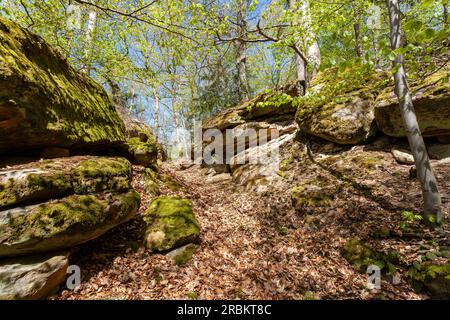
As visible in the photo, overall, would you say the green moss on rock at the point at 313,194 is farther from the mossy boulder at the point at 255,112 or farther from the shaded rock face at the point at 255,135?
the mossy boulder at the point at 255,112

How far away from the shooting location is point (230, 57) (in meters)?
18.7

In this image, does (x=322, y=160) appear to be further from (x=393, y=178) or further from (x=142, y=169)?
(x=142, y=169)

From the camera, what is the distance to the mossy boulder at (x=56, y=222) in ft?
10.5

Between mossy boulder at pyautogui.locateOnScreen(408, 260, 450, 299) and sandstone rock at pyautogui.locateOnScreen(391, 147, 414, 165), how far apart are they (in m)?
3.52

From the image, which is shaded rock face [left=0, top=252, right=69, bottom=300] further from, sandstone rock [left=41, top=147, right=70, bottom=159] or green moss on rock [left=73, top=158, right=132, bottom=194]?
sandstone rock [left=41, top=147, right=70, bottom=159]

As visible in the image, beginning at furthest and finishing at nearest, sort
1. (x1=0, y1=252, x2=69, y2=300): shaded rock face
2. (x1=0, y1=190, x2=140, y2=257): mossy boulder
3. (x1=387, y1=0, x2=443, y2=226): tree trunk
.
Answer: (x1=387, y1=0, x2=443, y2=226): tree trunk
(x1=0, y1=190, x2=140, y2=257): mossy boulder
(x1=0, y1=252, x2=69, y2=300): shaded rock face

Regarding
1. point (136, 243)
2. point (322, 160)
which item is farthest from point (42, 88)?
point (322, 160)

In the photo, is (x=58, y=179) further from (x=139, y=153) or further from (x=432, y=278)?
(x=432, y=278)

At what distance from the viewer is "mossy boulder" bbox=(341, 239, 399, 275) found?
4.13 metres

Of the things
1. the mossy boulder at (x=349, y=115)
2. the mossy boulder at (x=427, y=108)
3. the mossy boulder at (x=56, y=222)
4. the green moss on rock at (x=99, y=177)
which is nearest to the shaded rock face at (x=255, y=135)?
the mossy boulder at (x=349, y=115)

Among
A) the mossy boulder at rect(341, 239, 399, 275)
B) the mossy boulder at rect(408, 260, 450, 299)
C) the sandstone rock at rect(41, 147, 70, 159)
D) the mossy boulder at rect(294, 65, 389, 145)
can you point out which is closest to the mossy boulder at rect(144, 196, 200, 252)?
the sandstone rock at rect(41, 147, 70, 159)

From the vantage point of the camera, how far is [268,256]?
512cm

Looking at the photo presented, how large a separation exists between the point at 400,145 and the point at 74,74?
10.1 meters

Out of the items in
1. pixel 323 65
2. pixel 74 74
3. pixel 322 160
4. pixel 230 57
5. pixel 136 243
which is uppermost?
pixel 230 57
